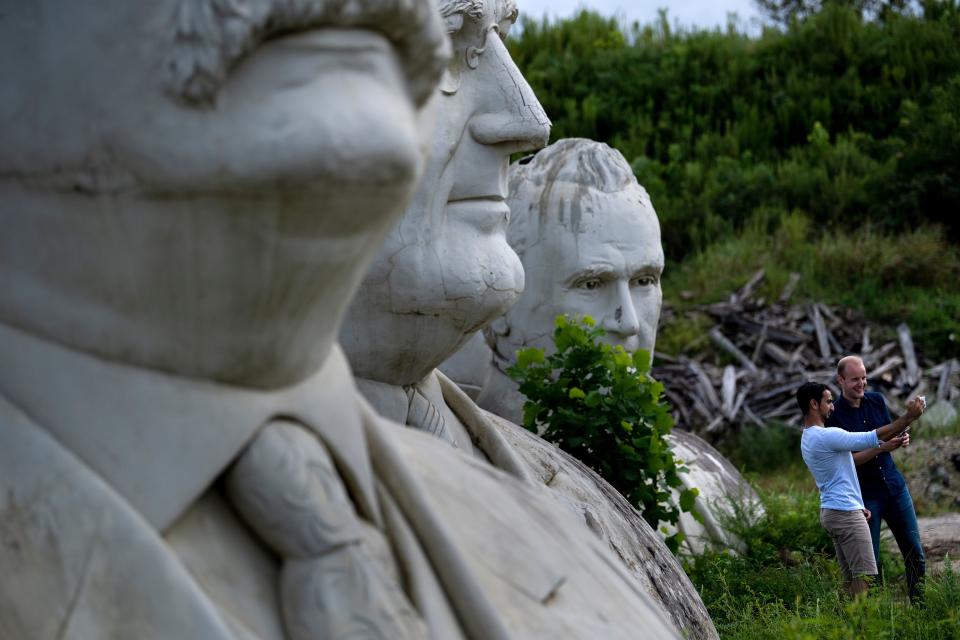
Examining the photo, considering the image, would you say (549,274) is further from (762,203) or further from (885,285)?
(762,203)

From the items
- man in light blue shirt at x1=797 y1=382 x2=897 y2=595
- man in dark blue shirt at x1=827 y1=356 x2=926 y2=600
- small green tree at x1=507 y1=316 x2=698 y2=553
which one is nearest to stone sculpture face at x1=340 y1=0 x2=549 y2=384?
small green tree at x1=507 y1=316 x2=698 y2=553

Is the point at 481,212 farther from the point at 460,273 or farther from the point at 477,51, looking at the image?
the point at 477,51

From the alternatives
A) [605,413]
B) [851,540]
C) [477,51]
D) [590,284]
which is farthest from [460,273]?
[851,540]

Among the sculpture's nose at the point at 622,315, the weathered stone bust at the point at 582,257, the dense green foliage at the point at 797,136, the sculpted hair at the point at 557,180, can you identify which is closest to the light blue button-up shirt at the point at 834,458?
the weathered stone bust at the point at 582,257

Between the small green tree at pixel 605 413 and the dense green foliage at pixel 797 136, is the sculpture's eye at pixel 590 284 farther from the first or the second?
the dense green foliage at pixel 797 136

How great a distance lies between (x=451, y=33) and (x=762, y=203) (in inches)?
593

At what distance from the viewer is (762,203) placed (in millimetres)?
18250

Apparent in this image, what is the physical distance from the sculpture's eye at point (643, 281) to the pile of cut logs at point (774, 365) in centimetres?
698

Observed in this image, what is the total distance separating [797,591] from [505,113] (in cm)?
337

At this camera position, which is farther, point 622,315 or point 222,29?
point 622,315

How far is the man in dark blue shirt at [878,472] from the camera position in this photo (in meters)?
7.98

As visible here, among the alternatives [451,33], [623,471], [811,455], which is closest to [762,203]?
[811,455]

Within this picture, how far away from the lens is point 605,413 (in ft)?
17.5

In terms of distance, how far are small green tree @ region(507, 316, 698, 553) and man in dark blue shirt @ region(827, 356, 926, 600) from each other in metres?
2.75
